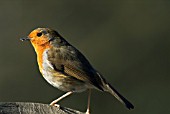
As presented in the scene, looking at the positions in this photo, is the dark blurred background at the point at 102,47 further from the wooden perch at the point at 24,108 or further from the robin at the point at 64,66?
the wooden perch at the point at 24,108

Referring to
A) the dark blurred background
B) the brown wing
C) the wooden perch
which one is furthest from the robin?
the dark blurred background

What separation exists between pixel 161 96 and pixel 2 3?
4.25m

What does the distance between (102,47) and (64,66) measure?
16.9 ft

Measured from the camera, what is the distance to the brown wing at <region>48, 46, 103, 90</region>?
6.14 metres

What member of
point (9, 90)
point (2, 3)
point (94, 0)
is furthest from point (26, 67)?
point (94, 0)

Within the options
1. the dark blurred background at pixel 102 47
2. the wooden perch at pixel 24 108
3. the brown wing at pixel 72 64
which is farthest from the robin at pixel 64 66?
the dark blurred background at pixel 102 47

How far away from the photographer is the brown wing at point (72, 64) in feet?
20.2

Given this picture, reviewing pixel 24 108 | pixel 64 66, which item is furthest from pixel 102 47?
pixel 24 108

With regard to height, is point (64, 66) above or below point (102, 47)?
above

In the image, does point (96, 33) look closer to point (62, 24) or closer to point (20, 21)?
point (62, 24)

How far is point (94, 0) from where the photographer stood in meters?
13.1

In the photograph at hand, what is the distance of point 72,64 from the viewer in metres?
6.34

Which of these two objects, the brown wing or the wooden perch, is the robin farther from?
the wooden perch

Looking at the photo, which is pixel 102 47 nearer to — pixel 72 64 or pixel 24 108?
pixel 72 64
